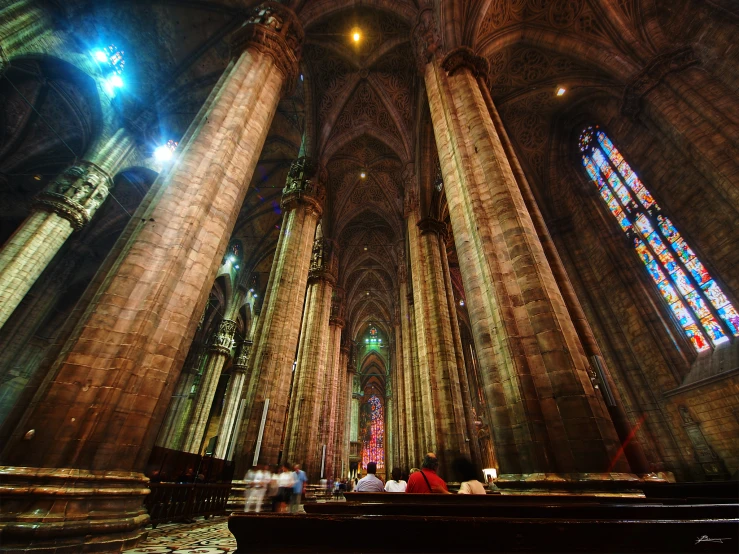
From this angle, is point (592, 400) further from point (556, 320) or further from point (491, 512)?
point (491, 512)

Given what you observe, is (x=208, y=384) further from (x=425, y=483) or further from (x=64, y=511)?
(x=425, y=483)

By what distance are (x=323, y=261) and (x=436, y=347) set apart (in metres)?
8.35

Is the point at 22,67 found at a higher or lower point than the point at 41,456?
higher

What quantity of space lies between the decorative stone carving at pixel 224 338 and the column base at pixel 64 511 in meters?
17.6

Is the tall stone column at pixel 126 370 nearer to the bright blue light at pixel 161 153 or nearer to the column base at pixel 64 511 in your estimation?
the column base at pixel 64 511

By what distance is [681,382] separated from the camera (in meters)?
9.54

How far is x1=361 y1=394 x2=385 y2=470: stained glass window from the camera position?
120 feet

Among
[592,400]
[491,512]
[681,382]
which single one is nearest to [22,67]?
[491,512]

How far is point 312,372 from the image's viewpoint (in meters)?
12.9

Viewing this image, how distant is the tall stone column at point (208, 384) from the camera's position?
17.2 m

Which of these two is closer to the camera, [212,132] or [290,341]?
[212,132]

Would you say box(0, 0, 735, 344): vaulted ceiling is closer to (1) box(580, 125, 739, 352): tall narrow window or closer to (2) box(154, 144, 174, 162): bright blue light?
(2) box(154, 144, 174, 162): bright blue light

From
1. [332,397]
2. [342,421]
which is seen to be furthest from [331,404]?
[342,421]

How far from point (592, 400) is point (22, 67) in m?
19.1
